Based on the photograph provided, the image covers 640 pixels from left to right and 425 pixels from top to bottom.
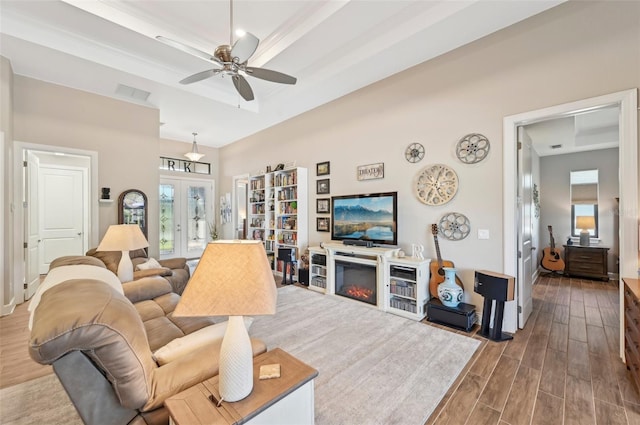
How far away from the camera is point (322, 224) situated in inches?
198

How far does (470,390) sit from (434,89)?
3.35m

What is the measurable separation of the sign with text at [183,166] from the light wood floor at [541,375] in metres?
4.51

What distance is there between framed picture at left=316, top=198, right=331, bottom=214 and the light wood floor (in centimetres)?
290

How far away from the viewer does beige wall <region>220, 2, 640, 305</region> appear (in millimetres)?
2523

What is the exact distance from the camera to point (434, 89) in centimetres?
356

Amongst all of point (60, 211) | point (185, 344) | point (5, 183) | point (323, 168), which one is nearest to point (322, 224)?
point (323, 168)

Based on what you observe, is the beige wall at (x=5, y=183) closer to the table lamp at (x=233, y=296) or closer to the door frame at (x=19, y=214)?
the door frame at (x=19, y=214)

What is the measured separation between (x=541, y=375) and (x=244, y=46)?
3.79 meters

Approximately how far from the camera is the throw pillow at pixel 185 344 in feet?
4.75

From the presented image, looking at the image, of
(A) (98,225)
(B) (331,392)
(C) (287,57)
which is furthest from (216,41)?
(B) (331,392)

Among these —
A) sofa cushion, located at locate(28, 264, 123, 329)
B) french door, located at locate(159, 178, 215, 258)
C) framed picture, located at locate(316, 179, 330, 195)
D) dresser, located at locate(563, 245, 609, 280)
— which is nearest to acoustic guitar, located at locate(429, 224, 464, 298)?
framed picture, located at locate(316, 179, 330, 195)

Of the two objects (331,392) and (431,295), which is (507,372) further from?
(331,392)

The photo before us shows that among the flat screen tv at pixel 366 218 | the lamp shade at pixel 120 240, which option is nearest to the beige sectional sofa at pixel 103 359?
the lamp shade at pixel 120 240

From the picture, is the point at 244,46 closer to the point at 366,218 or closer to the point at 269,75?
the point at 269,75
